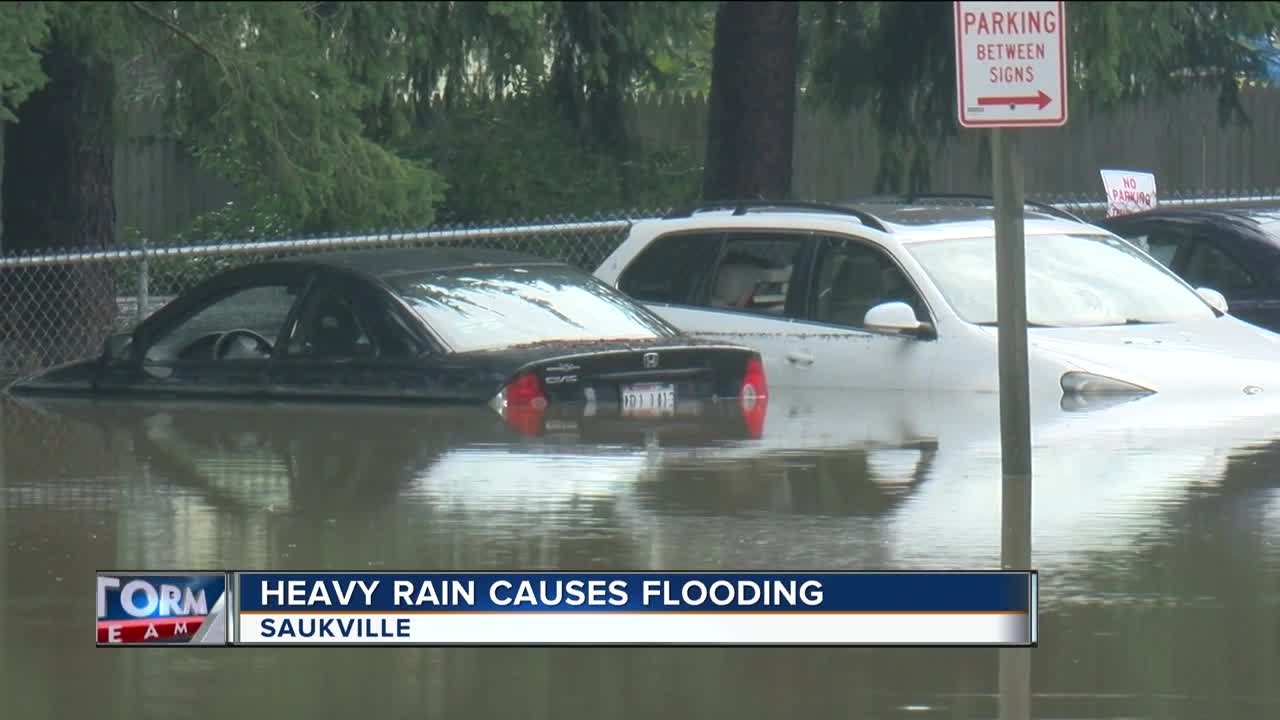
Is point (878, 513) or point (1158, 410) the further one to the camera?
point (1158, 410)

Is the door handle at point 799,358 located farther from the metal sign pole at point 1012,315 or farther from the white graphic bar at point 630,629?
the white graphic bar at point 630,629

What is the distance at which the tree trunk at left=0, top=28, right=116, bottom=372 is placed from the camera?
20.2m

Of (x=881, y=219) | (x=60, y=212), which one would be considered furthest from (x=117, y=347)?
(x=60, y=212)

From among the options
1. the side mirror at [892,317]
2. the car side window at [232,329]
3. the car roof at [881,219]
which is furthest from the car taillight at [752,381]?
the car side window at [232,329]

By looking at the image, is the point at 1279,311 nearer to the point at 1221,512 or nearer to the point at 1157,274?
the point at 1157,274

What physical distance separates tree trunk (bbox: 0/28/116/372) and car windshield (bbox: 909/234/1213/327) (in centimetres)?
804

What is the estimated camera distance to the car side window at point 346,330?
1341 centimetres

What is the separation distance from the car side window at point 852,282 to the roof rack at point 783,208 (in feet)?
0.54

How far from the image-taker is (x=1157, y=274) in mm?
14898

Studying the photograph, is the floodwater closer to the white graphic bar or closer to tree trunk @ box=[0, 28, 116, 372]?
the white graphic bar

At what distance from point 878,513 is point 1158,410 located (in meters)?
3.42

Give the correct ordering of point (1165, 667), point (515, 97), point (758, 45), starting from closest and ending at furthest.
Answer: point (1165, 667), point (758, 45), point (515, 97)

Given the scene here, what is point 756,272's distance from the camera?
15094mm

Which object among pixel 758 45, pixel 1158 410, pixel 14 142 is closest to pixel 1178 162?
pixel 758 45
